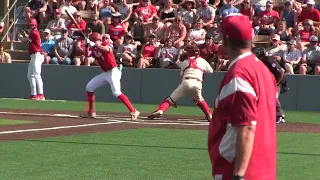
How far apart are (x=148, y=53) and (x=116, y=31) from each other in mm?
1573

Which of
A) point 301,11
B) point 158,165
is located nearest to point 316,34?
point 301,11

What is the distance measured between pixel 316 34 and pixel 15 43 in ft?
35.8

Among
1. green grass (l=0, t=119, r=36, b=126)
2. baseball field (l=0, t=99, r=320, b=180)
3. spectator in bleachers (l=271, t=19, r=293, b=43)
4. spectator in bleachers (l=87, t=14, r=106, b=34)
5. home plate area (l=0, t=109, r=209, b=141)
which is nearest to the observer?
baseball field (l=0, t=99, r=320, b=180)

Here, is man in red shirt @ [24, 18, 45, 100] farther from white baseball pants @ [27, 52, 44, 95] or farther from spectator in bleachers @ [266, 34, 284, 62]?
spectator in bleachers @ [266, 34, 284, 62]

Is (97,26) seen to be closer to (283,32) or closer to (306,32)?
(283,32)

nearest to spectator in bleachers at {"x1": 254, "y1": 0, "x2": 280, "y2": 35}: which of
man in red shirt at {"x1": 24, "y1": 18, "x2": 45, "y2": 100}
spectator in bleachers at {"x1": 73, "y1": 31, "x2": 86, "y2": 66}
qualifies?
spectator in bleachers at {"x1": 73, "y1": 31, "x2": 86, "y2": 66}

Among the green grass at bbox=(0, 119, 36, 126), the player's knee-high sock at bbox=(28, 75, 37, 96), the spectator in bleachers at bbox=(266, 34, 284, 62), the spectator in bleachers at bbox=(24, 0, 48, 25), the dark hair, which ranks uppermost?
the dark hair

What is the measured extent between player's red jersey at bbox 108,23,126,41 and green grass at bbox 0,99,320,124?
2.57m

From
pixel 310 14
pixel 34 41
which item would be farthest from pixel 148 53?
pixel 310 14

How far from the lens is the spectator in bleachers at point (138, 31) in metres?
26.0

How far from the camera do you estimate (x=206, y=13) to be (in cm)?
2577

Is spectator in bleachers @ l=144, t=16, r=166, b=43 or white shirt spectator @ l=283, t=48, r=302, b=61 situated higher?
spectator in bleachers @ l=144, t=16, r=166, b=43

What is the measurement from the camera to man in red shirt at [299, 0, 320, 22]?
2460cm

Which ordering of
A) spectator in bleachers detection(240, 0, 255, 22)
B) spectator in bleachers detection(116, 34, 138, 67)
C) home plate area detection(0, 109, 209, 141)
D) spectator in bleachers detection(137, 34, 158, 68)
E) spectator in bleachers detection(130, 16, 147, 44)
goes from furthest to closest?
spectator in bleachers detection(130, 16, 147, 44) → spectator in bleachers detection(116, 34, 138, 67) → spectator in bleachers detection(137, 34, 158, 68) → spectator in bleachers detection(240, 0, 255, 22) → home plate area detection(0, 109, 209, 141)
